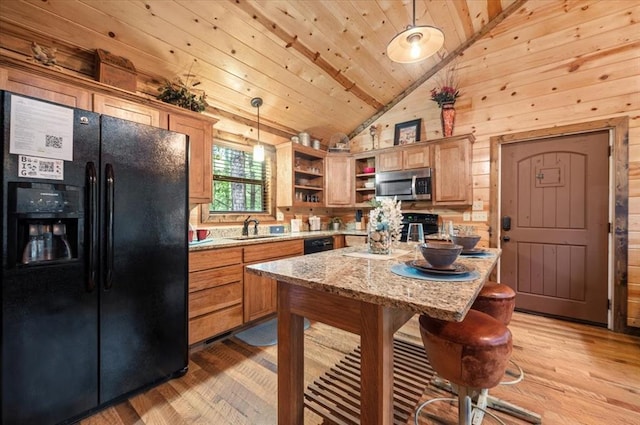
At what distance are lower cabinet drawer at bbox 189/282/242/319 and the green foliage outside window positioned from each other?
107 centimetres

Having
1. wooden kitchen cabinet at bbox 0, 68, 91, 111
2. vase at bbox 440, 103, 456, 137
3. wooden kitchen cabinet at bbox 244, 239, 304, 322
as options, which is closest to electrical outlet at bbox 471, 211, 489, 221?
vase at bbox 440, 103, 456, 137

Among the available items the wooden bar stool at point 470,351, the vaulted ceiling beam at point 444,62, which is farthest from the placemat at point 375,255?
the vaulted ceiling beam at point 444,62

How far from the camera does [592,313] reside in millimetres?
2898

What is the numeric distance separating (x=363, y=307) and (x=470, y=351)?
1.46 feet

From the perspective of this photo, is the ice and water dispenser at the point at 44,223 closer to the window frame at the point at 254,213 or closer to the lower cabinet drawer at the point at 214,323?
the lower cabinet drawer at the point at 214,323

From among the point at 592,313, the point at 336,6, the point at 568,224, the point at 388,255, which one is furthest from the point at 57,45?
the point at 592,313

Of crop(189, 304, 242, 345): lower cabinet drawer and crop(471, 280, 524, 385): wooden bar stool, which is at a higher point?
crop(471, 280, 524, 385): wooden bar stool

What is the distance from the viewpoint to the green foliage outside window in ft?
10.8

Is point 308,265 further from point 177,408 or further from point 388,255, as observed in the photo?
point 177,408

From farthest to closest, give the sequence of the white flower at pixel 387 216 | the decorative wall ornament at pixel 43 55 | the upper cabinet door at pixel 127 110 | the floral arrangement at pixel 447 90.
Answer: the floral arrangement at pixel 447 90 → the upper cabinet door at pixel 127 110 → the decorative wall ornament at pixel 43 55 → the white flower at pixel 387 216

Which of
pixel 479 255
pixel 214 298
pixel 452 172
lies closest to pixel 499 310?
pixel 479 255

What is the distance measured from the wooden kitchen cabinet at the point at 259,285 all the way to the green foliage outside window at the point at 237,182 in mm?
847

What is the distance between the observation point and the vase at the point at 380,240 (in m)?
1.72

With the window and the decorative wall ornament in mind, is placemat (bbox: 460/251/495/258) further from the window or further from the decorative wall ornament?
the decorative wall ornament
